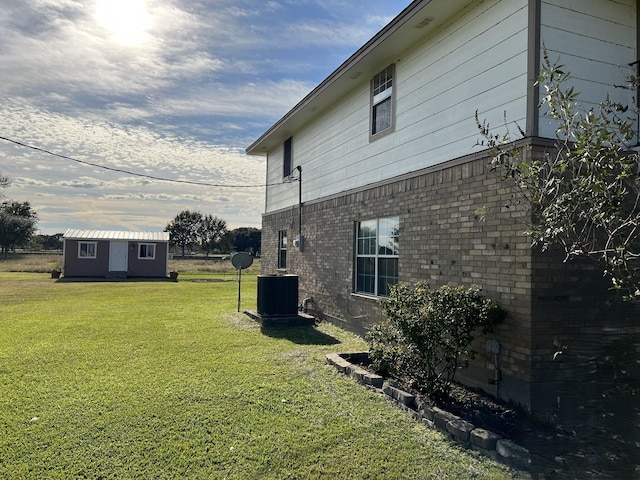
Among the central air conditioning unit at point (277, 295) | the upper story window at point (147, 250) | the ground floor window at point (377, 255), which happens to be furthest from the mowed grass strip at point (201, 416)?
the upper story window at point (147, 250)

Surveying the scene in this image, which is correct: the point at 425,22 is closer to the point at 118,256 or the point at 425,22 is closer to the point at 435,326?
the point at 435,326

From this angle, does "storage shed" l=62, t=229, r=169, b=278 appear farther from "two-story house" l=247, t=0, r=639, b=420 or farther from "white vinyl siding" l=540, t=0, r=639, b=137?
"white vinyl siding" l=540, t=0, r=639, b=137

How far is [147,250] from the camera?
98.1ft

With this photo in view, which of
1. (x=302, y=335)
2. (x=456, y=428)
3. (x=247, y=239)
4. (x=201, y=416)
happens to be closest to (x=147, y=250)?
(x=302, y=335)

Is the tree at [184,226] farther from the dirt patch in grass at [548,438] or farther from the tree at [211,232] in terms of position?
the dirt patch in grass at [548,438]

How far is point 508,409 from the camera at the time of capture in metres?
4.85

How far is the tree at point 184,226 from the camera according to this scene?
6606 cm

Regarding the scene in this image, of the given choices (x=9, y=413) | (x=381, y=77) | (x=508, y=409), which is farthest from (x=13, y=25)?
(x=508, y=409)

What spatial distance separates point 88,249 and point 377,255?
2573 cm

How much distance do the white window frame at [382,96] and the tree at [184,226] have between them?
60.7 meters

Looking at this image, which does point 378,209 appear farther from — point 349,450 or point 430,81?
point 349,450

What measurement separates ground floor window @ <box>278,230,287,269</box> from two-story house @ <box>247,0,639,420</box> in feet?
13.7

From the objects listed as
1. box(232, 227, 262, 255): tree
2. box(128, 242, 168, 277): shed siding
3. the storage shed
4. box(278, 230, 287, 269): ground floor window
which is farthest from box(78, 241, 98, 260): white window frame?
box(232, 227, 262, 255): tree

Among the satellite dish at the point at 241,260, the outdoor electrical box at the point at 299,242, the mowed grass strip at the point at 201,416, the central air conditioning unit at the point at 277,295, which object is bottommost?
the mowed grass strip at the point at 201,416
